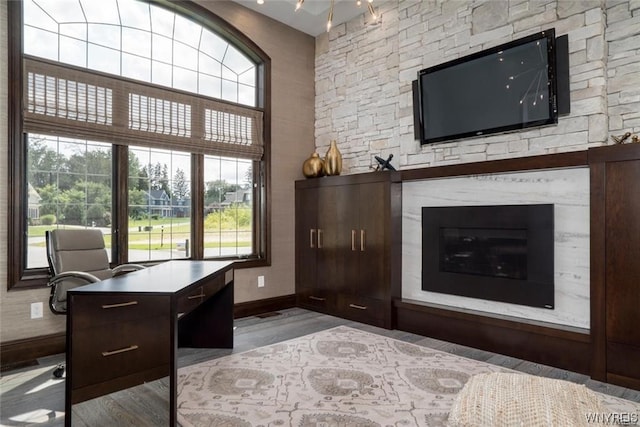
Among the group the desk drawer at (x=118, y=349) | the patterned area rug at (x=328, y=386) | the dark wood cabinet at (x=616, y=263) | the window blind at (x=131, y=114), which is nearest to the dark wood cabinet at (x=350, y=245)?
the patterned area rug at (x=328, y=386)

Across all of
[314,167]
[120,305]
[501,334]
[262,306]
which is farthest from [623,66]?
[262,306]

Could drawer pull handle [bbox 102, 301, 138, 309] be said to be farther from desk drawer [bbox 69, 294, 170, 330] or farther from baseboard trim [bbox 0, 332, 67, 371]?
baseboard trim [bbox 0, 332, 67, 371]

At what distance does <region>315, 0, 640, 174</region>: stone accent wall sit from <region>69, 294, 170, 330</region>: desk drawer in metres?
2.89

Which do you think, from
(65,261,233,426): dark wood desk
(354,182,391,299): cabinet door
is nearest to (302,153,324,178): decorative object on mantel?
(354,182,391,299): cabinet door

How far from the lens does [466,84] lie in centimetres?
363

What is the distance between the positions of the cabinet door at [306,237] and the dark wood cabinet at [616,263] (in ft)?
9.28

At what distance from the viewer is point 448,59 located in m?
3.81

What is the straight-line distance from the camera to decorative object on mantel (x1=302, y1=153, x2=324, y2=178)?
480cm

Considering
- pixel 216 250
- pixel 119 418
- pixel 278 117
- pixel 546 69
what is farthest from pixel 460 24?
pixel 119 418

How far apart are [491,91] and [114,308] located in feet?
11.0

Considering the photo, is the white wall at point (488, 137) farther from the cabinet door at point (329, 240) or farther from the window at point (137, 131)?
the window at point (137, 131)

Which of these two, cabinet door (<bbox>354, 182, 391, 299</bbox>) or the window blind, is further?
cabinet door (<bbox>354, 182, 391, 299</bbox>)

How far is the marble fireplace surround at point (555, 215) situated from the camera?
295cm

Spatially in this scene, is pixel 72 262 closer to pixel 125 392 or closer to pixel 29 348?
pixel 29 348
